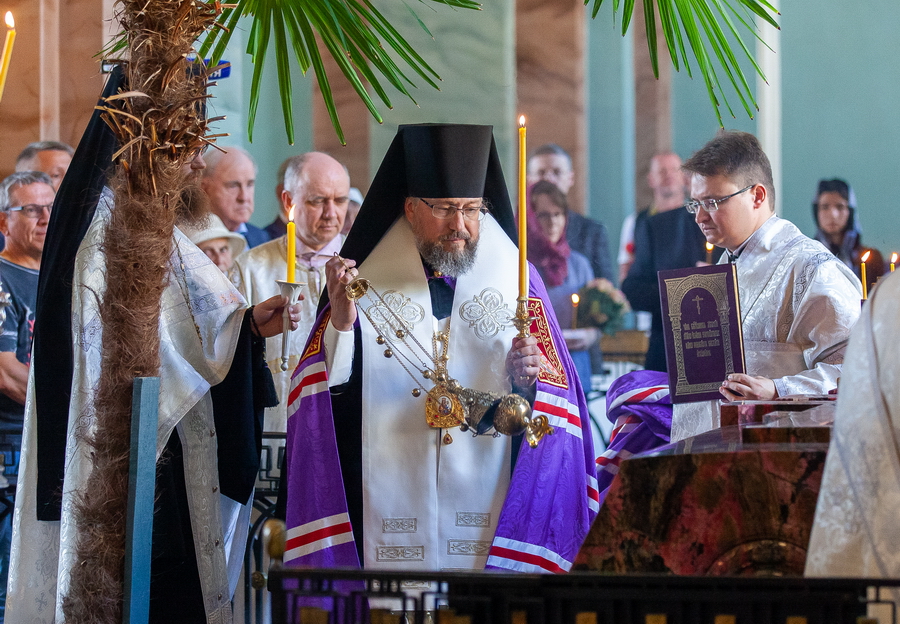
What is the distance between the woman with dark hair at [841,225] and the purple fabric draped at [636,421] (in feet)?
13.5

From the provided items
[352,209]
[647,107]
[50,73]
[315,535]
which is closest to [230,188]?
[352,209]

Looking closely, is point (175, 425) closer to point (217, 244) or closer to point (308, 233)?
point (308, 233)

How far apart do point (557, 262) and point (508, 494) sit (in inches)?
205

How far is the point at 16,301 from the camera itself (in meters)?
5.99

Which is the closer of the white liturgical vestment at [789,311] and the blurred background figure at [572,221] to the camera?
the white liturgical vestment at [789,311]

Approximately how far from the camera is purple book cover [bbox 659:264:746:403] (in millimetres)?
3992

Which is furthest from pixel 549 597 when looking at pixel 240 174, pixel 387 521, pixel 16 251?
pixel 240 174

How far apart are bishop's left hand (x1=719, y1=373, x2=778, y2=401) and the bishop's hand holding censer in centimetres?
73

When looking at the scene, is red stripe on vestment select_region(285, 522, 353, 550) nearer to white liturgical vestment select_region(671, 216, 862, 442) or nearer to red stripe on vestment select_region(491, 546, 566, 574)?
red stripe on vestment select_region(491, 546, 566, 574)

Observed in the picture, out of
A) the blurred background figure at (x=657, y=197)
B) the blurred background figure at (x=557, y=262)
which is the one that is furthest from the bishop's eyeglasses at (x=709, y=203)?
the blurred background figure at (x=657, y=197)

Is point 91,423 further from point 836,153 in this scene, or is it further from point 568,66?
point 836,153

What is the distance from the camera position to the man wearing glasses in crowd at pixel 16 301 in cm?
574

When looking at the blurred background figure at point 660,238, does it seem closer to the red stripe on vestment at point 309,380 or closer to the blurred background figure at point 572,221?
the blurred background figure at point 572,221

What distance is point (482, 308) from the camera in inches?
160
